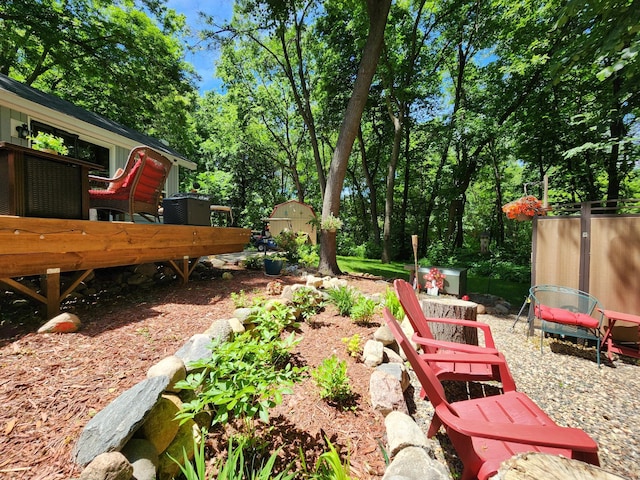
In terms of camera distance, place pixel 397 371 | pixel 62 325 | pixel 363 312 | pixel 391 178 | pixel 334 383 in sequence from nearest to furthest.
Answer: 1. pixel 334 383
2. pixel 62 325
3. pixel 397 371
4. pixel 363 312
5. pixel 391 178

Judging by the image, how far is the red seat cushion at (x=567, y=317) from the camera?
3.29m

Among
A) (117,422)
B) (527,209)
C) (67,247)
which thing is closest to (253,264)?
(67,247)

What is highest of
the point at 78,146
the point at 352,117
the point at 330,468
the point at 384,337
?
the point at 352,117

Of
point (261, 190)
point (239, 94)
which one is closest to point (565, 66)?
point (239, 94)

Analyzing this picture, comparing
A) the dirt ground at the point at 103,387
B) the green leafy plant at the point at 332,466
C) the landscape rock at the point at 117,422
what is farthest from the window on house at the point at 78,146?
the green leafy plant at the point at 332,466

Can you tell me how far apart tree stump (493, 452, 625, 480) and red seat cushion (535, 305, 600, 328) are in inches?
134

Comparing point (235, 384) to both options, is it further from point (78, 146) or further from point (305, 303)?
point (78, 146)

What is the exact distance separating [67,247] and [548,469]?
3663 millimetres

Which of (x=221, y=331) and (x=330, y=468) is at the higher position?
(x=221, y=331)

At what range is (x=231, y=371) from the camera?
1.74 metres

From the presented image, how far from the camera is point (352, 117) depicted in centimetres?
616

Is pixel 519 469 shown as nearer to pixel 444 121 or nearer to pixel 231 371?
pixel 231 371

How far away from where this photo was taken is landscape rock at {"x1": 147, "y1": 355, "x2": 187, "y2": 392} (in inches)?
64.9

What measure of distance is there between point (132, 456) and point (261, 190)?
55.5 feet
